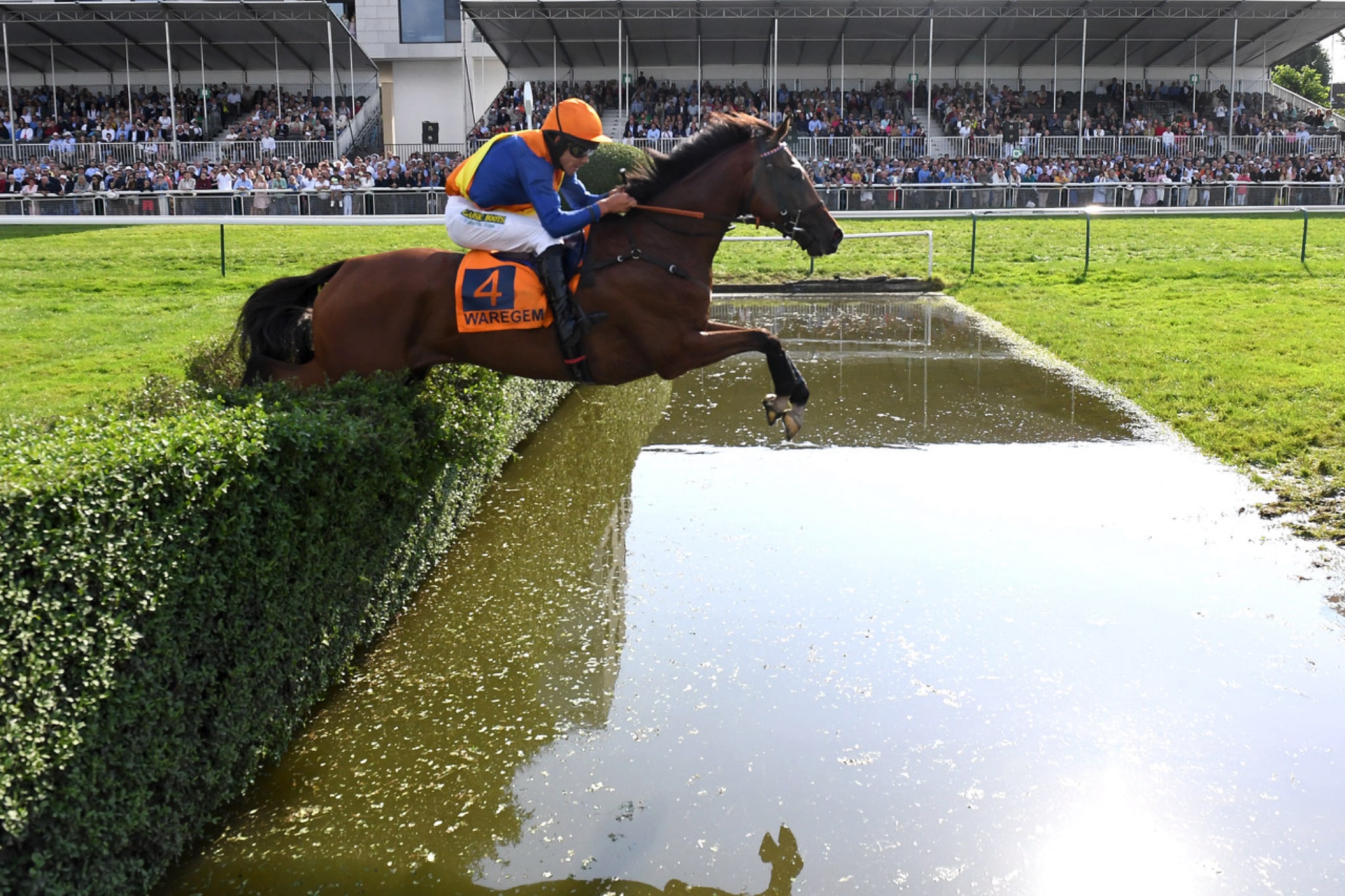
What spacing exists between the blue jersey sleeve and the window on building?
37236 millimetres

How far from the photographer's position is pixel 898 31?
35000mm

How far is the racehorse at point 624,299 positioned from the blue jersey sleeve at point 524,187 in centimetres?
28

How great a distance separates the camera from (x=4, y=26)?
31.7 m

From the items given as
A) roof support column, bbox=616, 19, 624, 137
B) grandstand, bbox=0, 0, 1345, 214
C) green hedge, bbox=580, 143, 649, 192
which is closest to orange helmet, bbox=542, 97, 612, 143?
green hedge, bbox=580, 143, 649, 192

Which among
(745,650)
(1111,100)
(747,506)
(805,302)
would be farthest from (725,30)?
(745,650)

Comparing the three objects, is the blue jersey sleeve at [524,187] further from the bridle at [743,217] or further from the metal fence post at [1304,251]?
the metal fence post at [1304,251]

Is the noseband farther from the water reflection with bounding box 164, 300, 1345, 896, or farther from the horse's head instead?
the water reflection with bounding box 164, 300, 1345, 896

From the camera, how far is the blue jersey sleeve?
5516 millimetres

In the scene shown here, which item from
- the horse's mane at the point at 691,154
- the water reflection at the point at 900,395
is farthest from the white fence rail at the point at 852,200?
the horse's mane at the point at 691,154

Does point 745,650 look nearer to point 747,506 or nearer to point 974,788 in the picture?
point 974,788

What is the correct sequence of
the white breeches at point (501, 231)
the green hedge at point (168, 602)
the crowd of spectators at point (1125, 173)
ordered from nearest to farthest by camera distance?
the green hedge at point (168, 602), the white breeches at point (501, 231), the crowd of spectators at point (1125, 173)

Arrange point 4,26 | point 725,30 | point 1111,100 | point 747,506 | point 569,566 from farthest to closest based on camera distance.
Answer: point 1111,100, point 725,30, point 4,26, point 747,506, point 569,566

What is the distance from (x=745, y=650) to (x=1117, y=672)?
5.30ft

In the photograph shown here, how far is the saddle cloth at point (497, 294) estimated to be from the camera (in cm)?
557
